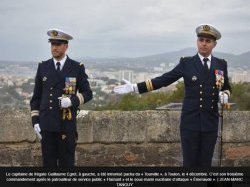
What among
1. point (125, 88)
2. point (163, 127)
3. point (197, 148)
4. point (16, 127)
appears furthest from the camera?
point (163, 127)

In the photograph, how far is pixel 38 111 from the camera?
4.84 metres

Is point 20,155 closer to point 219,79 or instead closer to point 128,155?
point 128,155

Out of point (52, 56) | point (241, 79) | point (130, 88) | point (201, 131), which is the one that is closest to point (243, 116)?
point (241, 79)

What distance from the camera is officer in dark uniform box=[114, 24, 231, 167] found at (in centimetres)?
475


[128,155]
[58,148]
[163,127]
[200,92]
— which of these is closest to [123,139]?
[128,155]

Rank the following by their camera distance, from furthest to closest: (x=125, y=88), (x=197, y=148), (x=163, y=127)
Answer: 1. (x=163, y=127)
2. (x=197, y=148)
3. (x=125, y=88)

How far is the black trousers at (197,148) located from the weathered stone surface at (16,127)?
4.89ft

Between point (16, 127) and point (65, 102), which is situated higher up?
point (65, 102)

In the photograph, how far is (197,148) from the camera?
15.6ft

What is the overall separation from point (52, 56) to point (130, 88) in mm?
671

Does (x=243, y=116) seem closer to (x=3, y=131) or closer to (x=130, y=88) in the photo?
(x=130, y=88)
